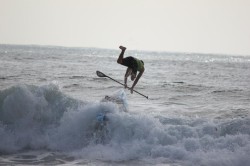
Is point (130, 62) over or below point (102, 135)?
over

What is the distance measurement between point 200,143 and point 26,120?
6.27m

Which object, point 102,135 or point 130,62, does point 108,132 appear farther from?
point 130,62

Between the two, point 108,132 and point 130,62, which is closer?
point 108,132

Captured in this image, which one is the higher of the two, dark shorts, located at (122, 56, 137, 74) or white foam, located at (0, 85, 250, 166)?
dark shorts, located at (122, 56, 137, 74)

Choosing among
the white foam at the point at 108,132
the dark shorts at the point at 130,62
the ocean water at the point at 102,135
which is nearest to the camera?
the ocean water at the point at 102,135

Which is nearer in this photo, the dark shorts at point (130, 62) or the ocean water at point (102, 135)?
the ocean water at point (102, 135)

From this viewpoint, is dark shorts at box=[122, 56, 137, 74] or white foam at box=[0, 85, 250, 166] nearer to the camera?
white foam at box=[0, 85, 250, 166]

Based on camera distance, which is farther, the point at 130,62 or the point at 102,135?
the point at 130,62

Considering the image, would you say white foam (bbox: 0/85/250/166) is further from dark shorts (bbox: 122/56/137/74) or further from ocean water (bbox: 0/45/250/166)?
dark shorts (bbox: 122/56/137/74)

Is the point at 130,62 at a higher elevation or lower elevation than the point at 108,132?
higher

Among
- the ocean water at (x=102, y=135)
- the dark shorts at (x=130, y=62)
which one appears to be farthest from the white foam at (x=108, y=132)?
the dark shorts at (x=130, y=62)

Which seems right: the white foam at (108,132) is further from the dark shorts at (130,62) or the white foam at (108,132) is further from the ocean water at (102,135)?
the dark shorts at (130,62)

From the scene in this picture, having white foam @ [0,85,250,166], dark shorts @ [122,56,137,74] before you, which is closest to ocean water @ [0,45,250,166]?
white foam @ [0,85,250,166]

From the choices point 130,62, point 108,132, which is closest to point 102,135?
point 108,132
